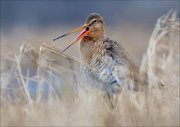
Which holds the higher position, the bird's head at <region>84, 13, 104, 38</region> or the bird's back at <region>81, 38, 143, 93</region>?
the bird's head at <region>84, 13, 104, 38</region>

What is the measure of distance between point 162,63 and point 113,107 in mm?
2320

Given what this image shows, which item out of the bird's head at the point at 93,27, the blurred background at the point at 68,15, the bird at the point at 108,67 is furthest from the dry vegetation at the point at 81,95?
the blurred background at the point at 68,15

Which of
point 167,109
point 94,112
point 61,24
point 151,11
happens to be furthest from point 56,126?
point 151,11

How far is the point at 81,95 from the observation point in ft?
33.6

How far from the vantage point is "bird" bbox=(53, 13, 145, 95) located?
34.6 ft

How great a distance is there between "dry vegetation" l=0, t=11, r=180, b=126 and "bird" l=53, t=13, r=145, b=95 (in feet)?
0.44

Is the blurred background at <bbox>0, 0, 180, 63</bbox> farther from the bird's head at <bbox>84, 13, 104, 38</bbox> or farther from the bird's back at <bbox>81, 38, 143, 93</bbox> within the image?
the bird's back at <bbox>81, 38, 143, 93</bbox>

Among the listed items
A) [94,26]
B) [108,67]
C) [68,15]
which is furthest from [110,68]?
[68,15]

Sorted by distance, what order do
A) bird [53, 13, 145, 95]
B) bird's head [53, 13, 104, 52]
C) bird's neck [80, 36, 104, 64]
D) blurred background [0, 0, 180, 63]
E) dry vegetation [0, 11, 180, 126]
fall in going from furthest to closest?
blurred background [0, 0, 180, 63] → bird's head [53, 13, 104, 52] → bird's neck [80, 36, 104, 64] → bird [53, 13, 145, 95] → dry vegetation [0, 11, 180, 126]

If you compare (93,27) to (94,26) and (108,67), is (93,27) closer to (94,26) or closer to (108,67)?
(94,26)

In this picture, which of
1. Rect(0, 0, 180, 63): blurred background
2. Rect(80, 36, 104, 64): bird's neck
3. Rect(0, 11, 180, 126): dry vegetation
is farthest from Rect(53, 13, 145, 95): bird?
Rect(0, 0, 180, 63): blurred background

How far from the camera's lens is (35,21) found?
2839 cm

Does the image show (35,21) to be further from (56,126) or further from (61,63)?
(56,126)

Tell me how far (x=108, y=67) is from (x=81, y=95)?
2.16ft
